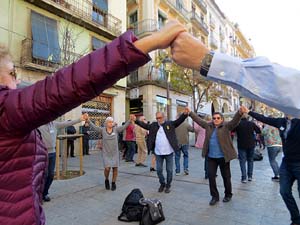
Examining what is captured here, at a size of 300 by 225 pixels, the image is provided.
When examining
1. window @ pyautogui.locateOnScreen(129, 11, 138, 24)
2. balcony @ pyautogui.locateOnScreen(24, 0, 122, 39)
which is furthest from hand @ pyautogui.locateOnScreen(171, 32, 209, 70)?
window @ pyautogui.locateOnScreen(129, 11, 138, 24)

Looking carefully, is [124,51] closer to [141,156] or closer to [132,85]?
[141,156]

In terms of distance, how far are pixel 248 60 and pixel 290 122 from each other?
3.73 meters

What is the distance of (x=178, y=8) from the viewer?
982 inches

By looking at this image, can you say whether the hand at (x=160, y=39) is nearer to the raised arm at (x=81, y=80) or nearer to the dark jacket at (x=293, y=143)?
the raised arm at (x=81, y=80)

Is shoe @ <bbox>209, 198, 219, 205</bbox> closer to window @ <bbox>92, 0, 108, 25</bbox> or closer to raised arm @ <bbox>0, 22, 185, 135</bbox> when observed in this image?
raised arm @ <bbox>0, 22, 185, 135</bbox>

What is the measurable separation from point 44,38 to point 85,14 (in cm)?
340

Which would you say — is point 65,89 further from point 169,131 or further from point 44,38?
point 44,38

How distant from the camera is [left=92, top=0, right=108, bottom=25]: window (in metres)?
15.8

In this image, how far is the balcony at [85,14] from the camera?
42.5ft

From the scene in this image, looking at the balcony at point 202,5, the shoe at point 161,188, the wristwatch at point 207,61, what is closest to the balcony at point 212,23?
the balcony at point 202,5

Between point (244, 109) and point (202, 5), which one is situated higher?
point (202, 5)

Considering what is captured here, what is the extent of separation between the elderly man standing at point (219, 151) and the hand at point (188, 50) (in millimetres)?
4635

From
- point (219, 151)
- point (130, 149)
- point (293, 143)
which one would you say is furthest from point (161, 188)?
point (130, 149)

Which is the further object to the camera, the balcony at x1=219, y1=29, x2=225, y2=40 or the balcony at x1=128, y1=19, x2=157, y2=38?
the balcony at x1=219, y1=29, x2=225, y2=40
